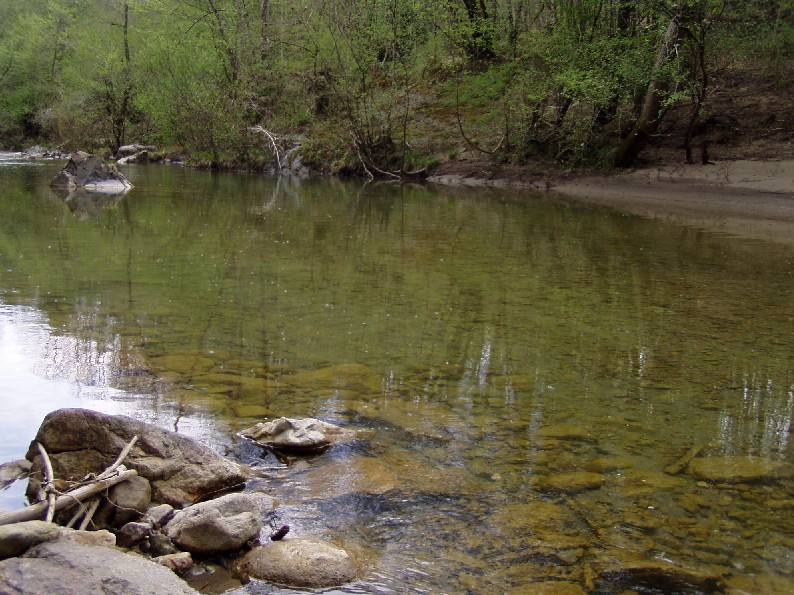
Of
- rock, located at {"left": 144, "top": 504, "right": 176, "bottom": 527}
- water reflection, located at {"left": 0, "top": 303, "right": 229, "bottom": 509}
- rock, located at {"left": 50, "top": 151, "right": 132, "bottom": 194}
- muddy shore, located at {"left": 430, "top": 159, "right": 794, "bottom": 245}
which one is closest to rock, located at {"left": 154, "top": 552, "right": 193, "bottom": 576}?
rock, located at {"left": 144, "top": 504, "right": 176, "bottom": 527}

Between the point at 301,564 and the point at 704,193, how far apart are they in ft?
69.2

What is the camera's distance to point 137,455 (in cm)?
427

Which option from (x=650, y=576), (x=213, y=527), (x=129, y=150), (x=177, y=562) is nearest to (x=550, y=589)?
(x=650, y=576)

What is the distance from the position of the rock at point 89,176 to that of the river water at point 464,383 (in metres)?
11.0

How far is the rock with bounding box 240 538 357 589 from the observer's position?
11.4 feet

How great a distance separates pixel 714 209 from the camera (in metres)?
20.2

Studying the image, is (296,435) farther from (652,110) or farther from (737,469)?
(652,110)

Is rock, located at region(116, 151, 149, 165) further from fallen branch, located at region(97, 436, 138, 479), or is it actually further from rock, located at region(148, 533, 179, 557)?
rock, located at region(148, 533, 179, 557)

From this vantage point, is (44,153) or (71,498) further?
(44,153)

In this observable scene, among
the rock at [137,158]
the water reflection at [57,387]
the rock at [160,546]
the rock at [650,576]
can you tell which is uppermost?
the rock at [137,158]

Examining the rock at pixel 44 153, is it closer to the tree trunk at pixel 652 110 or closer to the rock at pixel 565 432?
the tree trunk at pixel 652 110

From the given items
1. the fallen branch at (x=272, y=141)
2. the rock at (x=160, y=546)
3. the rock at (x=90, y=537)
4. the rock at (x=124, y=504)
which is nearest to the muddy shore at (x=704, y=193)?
the fallen branch at (x=272, y=141)

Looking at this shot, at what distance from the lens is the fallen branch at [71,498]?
3.39 meters

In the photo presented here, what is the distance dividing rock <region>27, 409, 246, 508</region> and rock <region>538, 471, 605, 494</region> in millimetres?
1882
